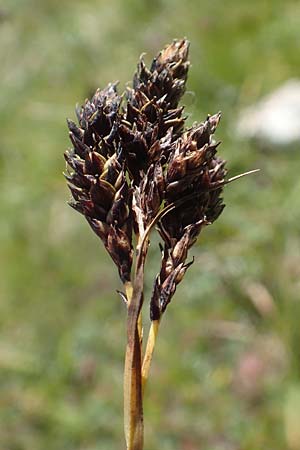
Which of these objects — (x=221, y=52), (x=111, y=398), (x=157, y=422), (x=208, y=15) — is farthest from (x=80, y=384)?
(x=208, y=15)

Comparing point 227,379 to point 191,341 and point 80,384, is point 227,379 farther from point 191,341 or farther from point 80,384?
point 80,384

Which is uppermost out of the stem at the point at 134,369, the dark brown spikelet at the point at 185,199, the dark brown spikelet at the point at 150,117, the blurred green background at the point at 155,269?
the blurred green background at the point at 155,269

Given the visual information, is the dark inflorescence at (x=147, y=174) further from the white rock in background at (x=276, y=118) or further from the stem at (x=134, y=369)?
the white rock in background at (x=276, y=118)

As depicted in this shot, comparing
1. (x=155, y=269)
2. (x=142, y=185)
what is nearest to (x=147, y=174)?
(x=142, y=185)

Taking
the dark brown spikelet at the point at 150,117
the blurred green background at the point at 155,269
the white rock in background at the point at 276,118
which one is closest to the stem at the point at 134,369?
the dark brown spikelet at the point at 150,117

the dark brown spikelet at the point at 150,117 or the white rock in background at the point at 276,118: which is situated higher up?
the white rock in background at the point at 276,118

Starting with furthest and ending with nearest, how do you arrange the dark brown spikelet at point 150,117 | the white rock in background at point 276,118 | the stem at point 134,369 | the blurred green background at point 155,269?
1. the white rock in background at point 276,118
2. the blurred green background at point 155,269
3. the dark brown spikelet at point 150,117
4. the stem at point 134,369

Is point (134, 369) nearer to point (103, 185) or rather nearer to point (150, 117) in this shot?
point (103, 185)
